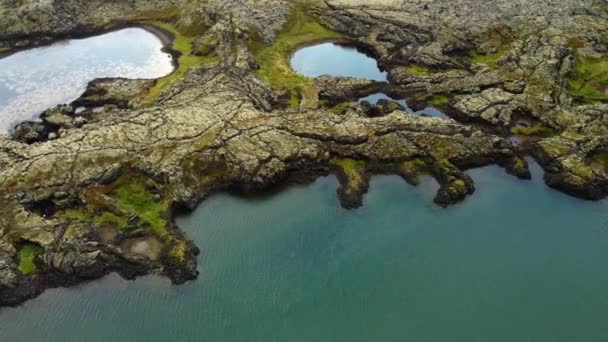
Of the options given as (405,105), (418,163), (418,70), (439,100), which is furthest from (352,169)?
(418,70)

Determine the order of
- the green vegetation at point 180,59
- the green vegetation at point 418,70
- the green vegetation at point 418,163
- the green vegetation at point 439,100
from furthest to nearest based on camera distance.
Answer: the green vegetation at point 418,70 → the green vegetation at point 180,59 → the green vegetation at point 439,100 → the green vegetation at point 418,163

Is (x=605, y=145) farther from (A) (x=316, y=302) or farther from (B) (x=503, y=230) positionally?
(A) (x=316, y=302)

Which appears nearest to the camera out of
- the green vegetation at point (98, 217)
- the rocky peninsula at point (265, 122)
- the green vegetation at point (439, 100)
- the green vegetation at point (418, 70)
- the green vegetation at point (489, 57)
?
the rocky peninsula at point (265, 122)

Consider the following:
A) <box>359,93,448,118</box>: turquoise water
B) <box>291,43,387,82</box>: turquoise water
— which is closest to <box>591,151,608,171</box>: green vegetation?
<box>359,93,448,118</box>: turquoise water

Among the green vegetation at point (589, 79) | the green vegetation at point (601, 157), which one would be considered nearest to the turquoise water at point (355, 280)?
the green vegetation at point (601, 157)

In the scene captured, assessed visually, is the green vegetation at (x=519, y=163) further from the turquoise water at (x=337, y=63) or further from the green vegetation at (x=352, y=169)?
the turquoise water at (x=337, y=63)

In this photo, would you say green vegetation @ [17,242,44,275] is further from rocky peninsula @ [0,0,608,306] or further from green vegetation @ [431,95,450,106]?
green vegetation @ [431,95,450,106]
